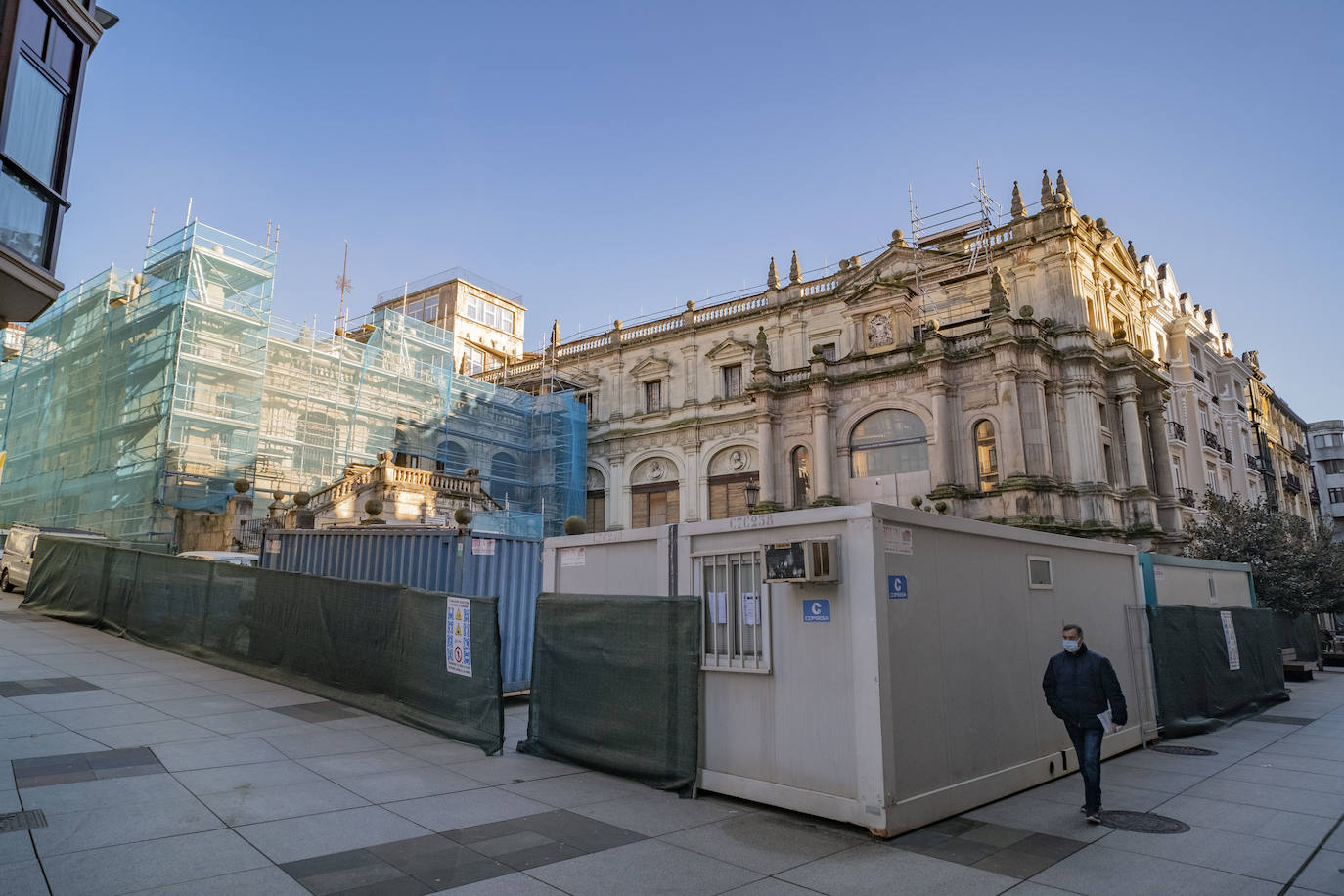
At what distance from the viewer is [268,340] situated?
3062cm

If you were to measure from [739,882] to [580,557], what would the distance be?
16.0 ft

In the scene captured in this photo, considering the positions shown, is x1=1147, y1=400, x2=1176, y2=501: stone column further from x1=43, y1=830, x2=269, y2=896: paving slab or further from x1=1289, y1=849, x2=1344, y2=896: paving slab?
x1=43, y1=830, x2=269, y2=896: paving slab

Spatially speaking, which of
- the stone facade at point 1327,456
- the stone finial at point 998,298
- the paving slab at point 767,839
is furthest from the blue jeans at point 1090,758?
the stone facade at point 1327,456

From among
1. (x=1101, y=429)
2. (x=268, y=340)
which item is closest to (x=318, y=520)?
(x=268, y=340)

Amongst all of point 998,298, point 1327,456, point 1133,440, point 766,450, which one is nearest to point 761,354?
point 766,450

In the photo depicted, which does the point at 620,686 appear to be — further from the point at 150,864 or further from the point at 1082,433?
the point at 1082,433

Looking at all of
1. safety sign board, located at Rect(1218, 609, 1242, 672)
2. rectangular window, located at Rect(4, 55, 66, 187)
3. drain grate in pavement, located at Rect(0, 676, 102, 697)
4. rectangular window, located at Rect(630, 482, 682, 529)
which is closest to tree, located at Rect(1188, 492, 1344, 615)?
safety sign board, located at Rect(1218, 609, 1242, 672)

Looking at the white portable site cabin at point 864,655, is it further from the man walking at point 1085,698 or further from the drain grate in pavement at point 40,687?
the drain grate in pavement at point 40,687

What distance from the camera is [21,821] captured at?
18.8 ft

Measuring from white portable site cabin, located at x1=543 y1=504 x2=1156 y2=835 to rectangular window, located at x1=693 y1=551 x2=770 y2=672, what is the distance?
0.01 m

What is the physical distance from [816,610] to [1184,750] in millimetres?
7325

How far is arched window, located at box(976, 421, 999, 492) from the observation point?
2966cm

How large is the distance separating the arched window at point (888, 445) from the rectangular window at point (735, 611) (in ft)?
82.3

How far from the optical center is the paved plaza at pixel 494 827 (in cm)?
517
